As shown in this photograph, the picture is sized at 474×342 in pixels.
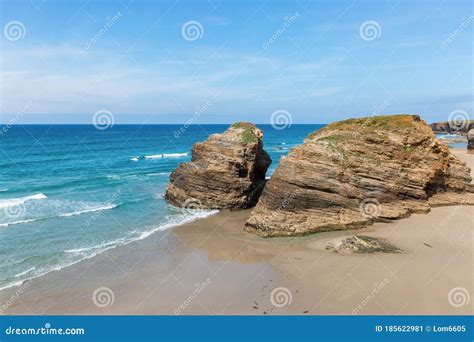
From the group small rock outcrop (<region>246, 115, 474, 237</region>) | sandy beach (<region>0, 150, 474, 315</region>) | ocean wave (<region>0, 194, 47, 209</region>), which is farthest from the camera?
ocean wave (<region>0, 194, 47, 209</region>)

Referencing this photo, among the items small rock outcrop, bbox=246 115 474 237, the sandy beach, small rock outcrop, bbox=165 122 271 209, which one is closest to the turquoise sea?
small rock outcrop, bbox=165 122 271 209

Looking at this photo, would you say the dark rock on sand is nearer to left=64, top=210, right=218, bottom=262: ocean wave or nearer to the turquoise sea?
left=64, top=210, right=218, bottom=262: ocean wave

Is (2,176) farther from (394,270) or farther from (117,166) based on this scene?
(394,270)

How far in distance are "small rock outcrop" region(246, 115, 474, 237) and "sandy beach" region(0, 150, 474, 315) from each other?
911 millimetres

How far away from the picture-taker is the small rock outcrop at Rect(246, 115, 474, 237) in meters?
23.9

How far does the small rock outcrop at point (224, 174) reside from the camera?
31.6 metres

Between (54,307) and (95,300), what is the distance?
→ 5.15ft

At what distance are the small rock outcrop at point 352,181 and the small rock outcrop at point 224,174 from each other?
6.63m

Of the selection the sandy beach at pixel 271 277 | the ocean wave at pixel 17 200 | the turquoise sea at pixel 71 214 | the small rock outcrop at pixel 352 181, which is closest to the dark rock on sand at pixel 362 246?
the sandy beach at pixel 271 277

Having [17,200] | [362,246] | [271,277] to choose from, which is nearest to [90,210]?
[17,200]

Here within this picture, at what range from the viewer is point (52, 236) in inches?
994

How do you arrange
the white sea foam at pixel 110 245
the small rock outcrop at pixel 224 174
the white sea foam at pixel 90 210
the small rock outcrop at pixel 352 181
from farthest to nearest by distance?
the small rock outcrop at pixel 224 174 → the white sea foam at pixel 90 210 → the small rock outcrop at pixel 352 181 → the white sea foam at pixel 110 245

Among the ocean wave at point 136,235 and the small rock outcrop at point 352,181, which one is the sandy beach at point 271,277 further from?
the small rock outcrop at point 352,181

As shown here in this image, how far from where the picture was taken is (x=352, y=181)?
Answer: 24.3m
